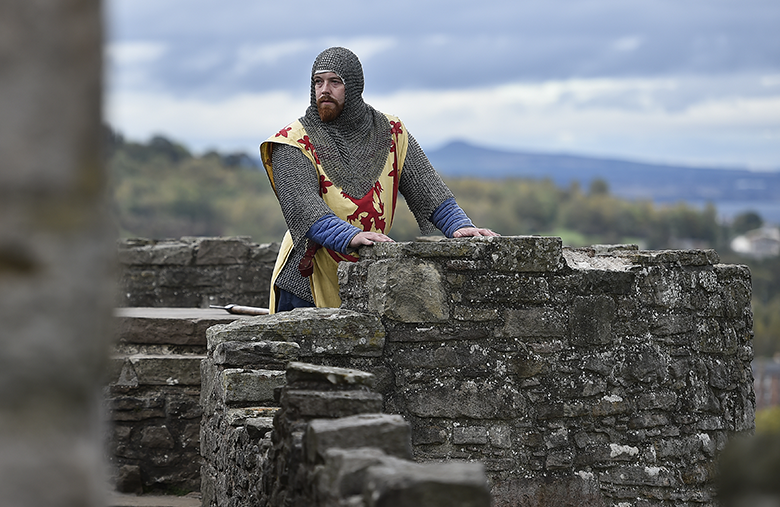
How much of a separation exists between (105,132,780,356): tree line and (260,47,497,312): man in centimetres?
4713

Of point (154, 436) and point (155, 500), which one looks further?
point (154, 436)

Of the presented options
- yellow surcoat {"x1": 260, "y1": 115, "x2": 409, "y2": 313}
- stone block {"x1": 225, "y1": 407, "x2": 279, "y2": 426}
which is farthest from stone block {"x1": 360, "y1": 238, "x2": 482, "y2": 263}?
stone block {"x1": 225, "y1": 407, "x2": 279, "y2": 426}

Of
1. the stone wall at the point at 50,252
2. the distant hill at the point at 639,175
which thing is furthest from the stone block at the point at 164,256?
the distant hill at the point at 639,175

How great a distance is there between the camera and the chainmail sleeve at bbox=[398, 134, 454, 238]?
17.3 feet

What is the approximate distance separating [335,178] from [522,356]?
130 cm

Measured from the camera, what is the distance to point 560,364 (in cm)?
457

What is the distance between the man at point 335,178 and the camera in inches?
191

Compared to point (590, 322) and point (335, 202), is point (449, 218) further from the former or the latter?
point (590, 322)

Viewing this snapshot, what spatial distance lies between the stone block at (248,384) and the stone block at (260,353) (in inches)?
2.0

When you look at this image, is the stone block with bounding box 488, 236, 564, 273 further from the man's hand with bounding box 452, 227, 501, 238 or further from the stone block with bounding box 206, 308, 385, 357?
the stone block with bounding box 206, 308, 385, 357

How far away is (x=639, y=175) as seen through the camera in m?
140

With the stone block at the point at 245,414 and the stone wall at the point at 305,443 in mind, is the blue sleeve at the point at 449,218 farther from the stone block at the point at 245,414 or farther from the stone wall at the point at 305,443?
the stone block at the point at 245,414


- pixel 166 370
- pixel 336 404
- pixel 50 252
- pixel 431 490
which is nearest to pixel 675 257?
pixel 336 404

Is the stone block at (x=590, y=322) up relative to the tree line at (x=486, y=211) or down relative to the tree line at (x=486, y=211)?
down
